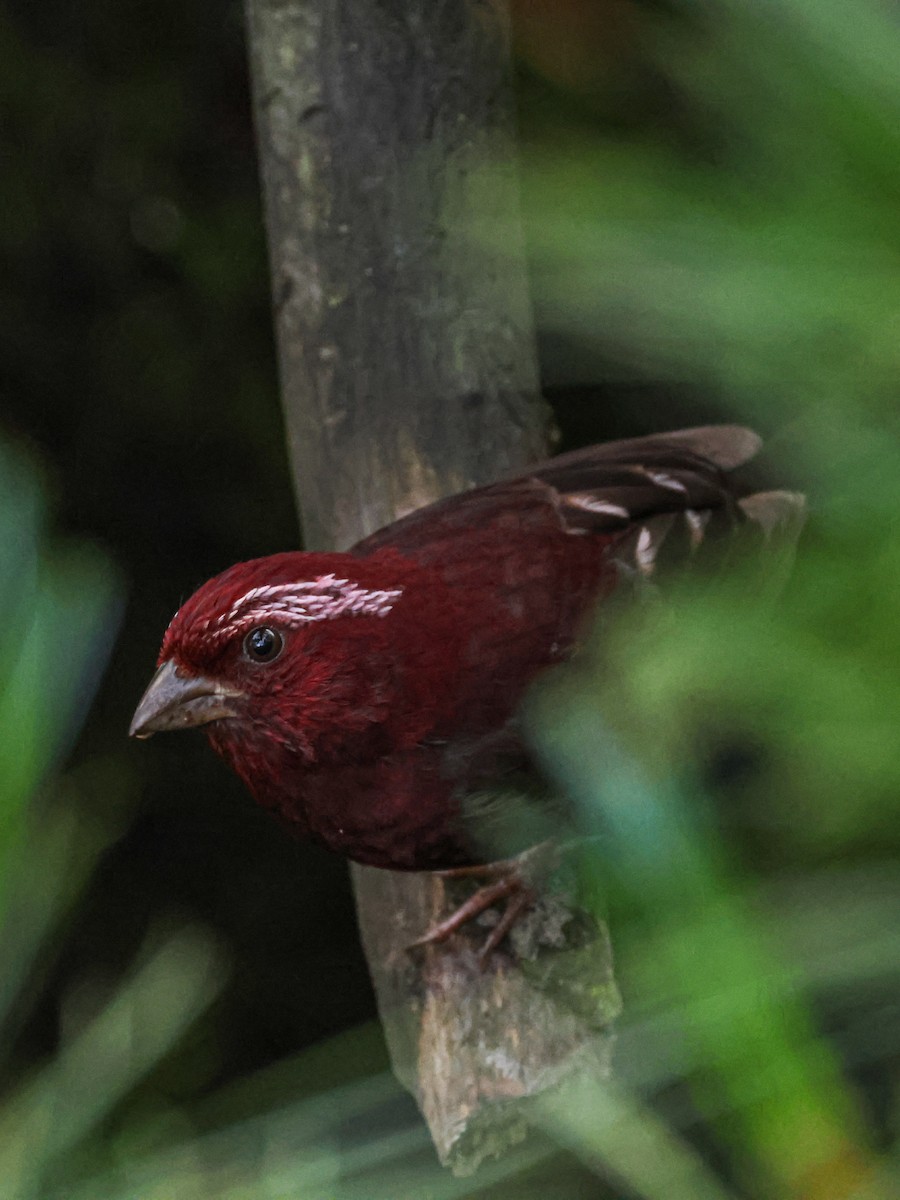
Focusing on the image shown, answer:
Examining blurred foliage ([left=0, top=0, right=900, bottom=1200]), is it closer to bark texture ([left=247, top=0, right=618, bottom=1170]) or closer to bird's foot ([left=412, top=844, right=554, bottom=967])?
bird's foot ([left=412, top=844, right=554, bottom=967])

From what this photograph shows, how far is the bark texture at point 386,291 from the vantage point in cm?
280

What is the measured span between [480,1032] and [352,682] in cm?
61

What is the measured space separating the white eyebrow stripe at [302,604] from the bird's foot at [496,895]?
499 mm

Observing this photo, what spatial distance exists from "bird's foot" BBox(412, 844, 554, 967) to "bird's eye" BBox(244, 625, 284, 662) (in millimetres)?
529

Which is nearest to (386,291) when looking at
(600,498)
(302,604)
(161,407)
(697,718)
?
(600,498)

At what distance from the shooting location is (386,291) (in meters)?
2.89

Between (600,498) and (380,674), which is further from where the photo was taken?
(600,498)

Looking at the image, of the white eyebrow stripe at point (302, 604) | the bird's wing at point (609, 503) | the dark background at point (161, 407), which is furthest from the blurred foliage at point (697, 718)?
the dark background at point (161, 407)

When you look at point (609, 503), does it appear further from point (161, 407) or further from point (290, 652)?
point (161, 407)

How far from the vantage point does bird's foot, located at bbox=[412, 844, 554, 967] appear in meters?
2.48

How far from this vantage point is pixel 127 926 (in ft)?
13.5

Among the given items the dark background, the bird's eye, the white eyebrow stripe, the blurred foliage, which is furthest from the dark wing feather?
the blurred foliage

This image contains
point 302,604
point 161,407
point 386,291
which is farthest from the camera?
point 161,407

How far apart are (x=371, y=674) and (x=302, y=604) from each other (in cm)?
16
